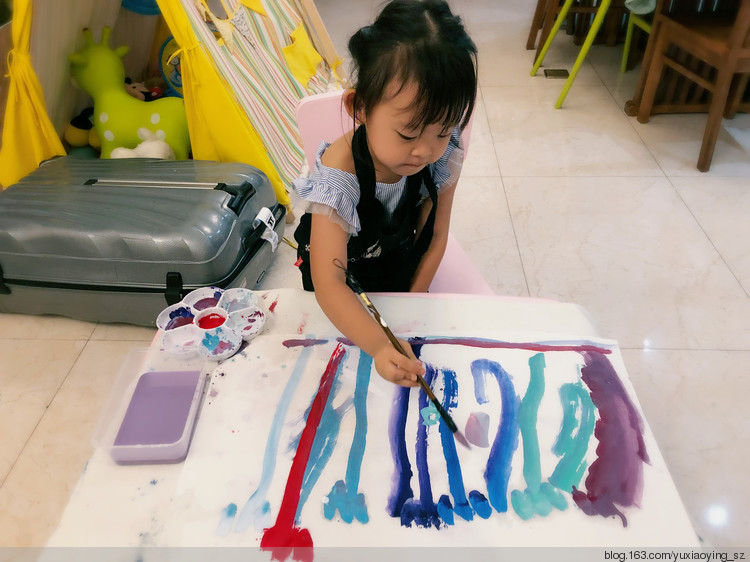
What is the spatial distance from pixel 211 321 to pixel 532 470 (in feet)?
1.54

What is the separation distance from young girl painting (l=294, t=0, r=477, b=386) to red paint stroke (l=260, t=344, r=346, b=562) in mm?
101

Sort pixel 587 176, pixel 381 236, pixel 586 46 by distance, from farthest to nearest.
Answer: pixel 586 46
pixel 587 176
pixel 381 236

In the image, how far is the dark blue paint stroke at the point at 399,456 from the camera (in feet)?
1.87

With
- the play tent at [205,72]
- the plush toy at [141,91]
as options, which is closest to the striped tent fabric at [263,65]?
the play tent at [205,72]

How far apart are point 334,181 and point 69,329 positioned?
1160 mm

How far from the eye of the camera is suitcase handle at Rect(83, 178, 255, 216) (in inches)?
57.1

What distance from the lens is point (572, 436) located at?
2.02 feet

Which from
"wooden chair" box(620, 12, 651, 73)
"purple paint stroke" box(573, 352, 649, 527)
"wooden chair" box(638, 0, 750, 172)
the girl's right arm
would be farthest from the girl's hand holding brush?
"wooden chair" box(620, 12, 651, 73)

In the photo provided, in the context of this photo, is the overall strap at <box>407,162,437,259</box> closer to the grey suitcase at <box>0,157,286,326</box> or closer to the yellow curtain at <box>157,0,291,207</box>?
the grey suitcase at <box>0,157,286,326</box>

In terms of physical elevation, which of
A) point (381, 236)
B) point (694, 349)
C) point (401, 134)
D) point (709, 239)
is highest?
point (401, 134)

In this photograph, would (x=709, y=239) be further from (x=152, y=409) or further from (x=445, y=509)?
(x=152, y=409)

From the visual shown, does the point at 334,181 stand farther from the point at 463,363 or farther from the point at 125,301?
the point at 125,301

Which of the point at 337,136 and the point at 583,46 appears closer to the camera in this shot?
the point at 337,136

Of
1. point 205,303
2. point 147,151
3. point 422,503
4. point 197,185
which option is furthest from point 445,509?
point 147,151
